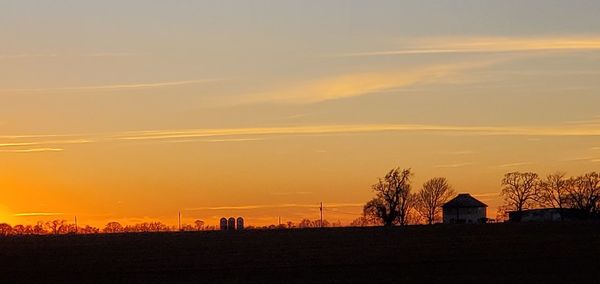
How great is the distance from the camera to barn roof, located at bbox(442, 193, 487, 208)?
159587mm

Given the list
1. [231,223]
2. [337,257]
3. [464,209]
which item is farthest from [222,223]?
[337,257]

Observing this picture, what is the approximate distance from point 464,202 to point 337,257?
97.1m

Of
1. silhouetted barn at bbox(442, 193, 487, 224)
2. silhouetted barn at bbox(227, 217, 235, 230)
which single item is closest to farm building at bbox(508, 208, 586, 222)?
silhouetted barn at bbox(442, 193, 487, 224)

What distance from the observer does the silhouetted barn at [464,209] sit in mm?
156500

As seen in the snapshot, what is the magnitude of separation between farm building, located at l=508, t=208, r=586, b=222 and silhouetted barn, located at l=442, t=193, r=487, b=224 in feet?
24.1

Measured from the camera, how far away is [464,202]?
160 meters

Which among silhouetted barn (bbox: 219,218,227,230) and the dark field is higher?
silhouetted barn (bbox: 219,218,227,230)

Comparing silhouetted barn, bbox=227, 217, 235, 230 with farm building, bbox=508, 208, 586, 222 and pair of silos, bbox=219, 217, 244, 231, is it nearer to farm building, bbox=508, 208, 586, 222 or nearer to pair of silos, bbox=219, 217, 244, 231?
pair of silos, bbox=219, 217, 244, 231

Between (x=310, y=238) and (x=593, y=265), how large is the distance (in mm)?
39524

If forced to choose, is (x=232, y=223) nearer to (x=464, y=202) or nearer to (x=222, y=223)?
(x=222, y=223)

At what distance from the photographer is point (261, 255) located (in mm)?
69688

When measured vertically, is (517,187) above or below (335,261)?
above

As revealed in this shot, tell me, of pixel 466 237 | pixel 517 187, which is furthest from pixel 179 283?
pixel 517 187

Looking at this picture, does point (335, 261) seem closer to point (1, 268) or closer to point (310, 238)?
point (1, 268)
